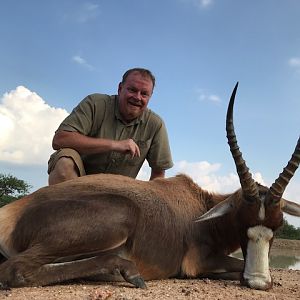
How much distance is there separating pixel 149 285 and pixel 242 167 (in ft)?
5.06

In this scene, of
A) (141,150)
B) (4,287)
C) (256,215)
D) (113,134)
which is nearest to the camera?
(4,287)

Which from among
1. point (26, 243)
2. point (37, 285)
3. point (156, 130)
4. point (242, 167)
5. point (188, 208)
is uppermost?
point (156, 130)

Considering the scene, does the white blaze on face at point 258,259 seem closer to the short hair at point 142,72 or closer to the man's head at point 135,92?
the man's head at point 135,92

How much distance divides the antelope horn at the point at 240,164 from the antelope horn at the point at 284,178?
17 cm

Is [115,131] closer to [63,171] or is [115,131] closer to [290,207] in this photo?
[63,171]

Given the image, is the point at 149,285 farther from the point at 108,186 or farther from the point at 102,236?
the point at 108,186

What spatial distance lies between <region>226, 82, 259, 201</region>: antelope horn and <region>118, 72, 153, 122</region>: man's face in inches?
82.1

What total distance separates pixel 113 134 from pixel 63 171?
1.05 meters

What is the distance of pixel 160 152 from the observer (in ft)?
24.6

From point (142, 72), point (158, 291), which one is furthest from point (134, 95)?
point (158, 291)

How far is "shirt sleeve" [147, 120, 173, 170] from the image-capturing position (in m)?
7.47

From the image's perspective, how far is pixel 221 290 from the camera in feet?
15.8

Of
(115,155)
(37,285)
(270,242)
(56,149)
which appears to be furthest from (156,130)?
(37,285)

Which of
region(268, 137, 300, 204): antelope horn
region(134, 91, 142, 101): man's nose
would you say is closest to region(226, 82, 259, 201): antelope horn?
region(268, 137, 300, 204): antelope horn
